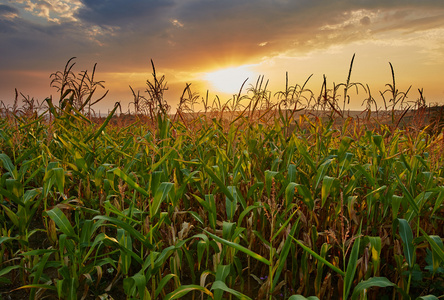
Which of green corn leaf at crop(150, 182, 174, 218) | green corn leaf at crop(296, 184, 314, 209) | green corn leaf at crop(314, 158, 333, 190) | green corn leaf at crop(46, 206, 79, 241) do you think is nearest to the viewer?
green corn leaf at crop(150, 182, 174, 218)

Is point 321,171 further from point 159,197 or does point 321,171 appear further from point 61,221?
point 61,221

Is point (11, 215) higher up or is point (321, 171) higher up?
point (321, 171)

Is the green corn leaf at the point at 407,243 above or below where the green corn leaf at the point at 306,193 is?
below

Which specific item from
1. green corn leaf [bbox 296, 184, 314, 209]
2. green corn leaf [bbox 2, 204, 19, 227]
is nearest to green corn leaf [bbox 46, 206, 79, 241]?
green corn leaf [bbox 2, 204, 19, 227]

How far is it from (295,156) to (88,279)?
2.46m

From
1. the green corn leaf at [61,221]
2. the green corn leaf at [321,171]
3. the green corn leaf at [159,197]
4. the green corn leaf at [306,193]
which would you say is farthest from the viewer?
the green corn leaf at [321,171]

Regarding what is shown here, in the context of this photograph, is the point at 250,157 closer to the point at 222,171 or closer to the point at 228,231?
the point at 222,171

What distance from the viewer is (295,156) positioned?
3.58 m

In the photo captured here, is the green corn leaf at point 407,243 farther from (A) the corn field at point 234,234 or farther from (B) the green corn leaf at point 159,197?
(B) the green corn leaf at point 159,197

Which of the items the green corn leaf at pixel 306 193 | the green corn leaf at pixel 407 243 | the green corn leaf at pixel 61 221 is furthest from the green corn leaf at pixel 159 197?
the green corn leaf at pixel 407 243

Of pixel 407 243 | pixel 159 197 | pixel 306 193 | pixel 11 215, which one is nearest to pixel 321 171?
pixel 306 193

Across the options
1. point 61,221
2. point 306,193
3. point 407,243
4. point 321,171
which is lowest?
point 407,243

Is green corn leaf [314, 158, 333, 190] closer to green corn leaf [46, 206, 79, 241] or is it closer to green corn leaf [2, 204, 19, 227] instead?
green corn leaf [46, 206, 79, 241]

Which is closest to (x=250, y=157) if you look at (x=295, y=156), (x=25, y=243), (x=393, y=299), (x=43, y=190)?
(x=295, y=156)
